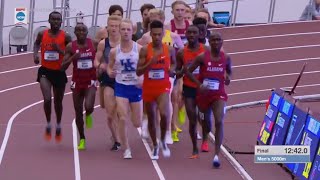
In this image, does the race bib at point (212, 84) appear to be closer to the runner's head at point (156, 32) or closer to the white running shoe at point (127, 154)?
the runner's head at point (156, 32)

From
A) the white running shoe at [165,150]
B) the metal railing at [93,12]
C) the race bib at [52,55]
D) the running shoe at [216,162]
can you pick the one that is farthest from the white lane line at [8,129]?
the metal railing at [93,12]

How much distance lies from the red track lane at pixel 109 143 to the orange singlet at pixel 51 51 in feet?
4.06

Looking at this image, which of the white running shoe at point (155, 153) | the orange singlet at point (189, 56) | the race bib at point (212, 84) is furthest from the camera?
the white running shoe at point (155, 153)

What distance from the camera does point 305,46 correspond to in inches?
938

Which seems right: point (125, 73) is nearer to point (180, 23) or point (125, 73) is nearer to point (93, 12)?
point (180, 23)

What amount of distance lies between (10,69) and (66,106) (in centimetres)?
405

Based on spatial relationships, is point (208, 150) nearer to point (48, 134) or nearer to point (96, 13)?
point (48, 134)

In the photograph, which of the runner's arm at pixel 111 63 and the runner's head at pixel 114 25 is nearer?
the runner's arm at pixel 111 63

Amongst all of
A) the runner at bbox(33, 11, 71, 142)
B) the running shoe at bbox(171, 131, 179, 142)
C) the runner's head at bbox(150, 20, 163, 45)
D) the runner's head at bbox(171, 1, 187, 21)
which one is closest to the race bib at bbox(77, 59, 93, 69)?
the runner at bbox(33, 11, 71, 142)

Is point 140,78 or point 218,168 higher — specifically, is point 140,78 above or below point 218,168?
above

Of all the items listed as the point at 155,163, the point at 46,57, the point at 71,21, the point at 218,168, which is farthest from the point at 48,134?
the point at 71,21

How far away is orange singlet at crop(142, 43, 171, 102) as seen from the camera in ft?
38.7

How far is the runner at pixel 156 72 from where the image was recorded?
38.5 feet

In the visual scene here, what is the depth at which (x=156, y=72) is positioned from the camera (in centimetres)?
1182
